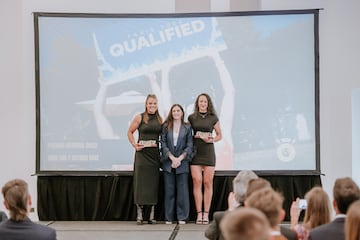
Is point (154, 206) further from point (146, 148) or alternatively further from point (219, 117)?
point (219, 117)

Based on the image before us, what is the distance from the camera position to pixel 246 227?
1604 millimetres

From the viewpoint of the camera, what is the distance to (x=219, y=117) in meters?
6.48

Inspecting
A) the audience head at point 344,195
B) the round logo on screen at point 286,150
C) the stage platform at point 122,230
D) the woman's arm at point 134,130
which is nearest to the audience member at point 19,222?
the audience head at point 344,195

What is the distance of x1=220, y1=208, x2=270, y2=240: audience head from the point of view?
160cm

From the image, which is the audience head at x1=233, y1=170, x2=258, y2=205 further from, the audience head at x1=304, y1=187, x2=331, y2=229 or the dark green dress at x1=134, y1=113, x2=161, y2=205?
the dark green dress at x1=134, y1=113, x2=161, y2=205

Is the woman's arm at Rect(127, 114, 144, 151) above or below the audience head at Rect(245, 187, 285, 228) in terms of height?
above

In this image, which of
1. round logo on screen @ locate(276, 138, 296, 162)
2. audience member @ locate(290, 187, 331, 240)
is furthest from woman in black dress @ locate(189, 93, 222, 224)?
audience member @ locate(290, 187, 331, 240)

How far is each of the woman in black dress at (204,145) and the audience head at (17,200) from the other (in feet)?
10.6

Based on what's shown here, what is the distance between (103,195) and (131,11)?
84.6 inches

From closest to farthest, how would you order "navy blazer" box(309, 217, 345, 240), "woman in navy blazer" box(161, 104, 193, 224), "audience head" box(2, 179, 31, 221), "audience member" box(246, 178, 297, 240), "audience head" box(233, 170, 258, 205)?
"navy blazer" box(309, 217, 345, 240) → "audience member" box(246, 178, 297, 240) → "audience head" box(2, 179, 31, 221) → "audience head" box(233, 170, 258, 205) → "woman in navy blazer" box(161, 104, 193, 224)

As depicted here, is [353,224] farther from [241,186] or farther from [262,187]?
[241,186]

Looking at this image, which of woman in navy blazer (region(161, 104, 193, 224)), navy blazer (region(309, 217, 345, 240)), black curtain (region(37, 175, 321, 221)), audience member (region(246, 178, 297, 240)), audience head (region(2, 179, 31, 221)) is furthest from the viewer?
black curtain (region(37, 175, 321, 221))

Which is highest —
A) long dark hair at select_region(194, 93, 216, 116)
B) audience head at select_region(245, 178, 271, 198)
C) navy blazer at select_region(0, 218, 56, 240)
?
long dark hair at select_region(194, 93, 216, 116)

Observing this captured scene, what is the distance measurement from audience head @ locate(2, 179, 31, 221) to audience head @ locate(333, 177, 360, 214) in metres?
1.58
